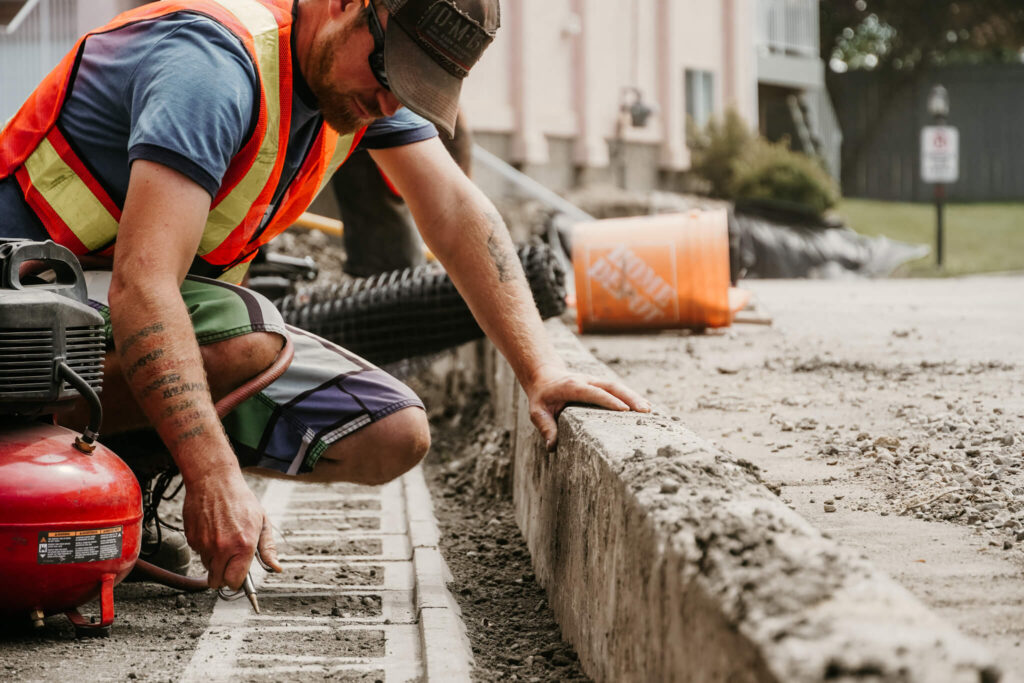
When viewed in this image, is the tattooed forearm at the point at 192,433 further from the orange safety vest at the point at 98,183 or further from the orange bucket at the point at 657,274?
the orange bucket at the point at 657,274

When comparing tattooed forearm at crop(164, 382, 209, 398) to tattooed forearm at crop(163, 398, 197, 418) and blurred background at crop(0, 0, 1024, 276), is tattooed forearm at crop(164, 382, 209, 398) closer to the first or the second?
tattooed forearm at crop(163, 398, 197, 418)

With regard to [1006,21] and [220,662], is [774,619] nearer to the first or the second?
[220,662]

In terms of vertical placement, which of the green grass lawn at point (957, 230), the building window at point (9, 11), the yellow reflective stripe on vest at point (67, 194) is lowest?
the green grass lawn at point (957, 230)

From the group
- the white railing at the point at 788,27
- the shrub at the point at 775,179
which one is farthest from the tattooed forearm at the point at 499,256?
the white railing at the point at 788,27

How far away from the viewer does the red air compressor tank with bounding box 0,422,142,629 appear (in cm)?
256

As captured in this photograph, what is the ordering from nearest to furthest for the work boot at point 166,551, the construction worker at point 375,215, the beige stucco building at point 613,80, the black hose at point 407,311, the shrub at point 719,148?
the work boot at point 166,551, the black hose at point 407,311, the construction worker at point 375,215, the beige stucco building at point 613,80, the shrub at point 719,148

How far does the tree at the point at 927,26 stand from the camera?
1331 inches

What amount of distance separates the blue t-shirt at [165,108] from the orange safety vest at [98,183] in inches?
1.2

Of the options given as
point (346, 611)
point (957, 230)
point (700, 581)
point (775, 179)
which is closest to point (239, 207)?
point (346, 611)

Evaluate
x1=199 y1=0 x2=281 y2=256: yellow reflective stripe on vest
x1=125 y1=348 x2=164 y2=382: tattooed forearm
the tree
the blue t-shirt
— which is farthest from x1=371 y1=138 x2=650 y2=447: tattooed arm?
the tree

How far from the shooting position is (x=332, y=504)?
4570 mm

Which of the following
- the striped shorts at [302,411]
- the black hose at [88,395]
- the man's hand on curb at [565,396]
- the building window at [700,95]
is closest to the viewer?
the black hose at [88,395]

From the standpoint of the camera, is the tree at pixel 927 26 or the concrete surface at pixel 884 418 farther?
the tree at pixel 927 26

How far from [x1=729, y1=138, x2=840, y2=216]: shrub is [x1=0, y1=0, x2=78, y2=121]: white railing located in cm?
1203
